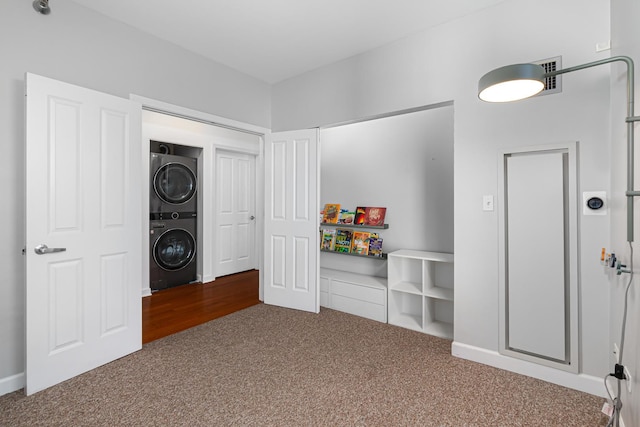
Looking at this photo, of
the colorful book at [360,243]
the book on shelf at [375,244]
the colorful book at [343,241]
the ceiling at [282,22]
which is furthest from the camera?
the colorful book at [343,241]

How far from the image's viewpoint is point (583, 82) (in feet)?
6.58

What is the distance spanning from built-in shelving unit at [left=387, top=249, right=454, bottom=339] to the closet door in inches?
25.3

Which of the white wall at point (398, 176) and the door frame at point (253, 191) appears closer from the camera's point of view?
the white wall at point (398, 176)

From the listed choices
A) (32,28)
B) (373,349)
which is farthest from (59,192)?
(373,349)

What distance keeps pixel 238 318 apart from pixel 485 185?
8.69ft

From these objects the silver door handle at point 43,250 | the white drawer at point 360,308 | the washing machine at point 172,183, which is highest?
the washing machine at point 172,183

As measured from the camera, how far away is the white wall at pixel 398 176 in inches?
128

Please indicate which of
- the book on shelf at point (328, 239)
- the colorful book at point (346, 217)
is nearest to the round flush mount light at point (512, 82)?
the colorful book at point (346, 217)

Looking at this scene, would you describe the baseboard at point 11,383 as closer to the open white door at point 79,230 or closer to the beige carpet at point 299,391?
the beige carpet at point 299,391

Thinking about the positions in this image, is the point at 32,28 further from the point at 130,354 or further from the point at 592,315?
the point at 592,315

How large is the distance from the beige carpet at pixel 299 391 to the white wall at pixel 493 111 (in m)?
0.32

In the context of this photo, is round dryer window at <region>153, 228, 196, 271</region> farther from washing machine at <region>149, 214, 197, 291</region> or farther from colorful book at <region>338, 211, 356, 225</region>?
colorful book at <region>338, 211, 356, 225</region>

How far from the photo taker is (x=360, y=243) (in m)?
3.86

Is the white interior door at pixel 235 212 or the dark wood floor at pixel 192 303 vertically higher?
the white interior door at pixel 235 212
